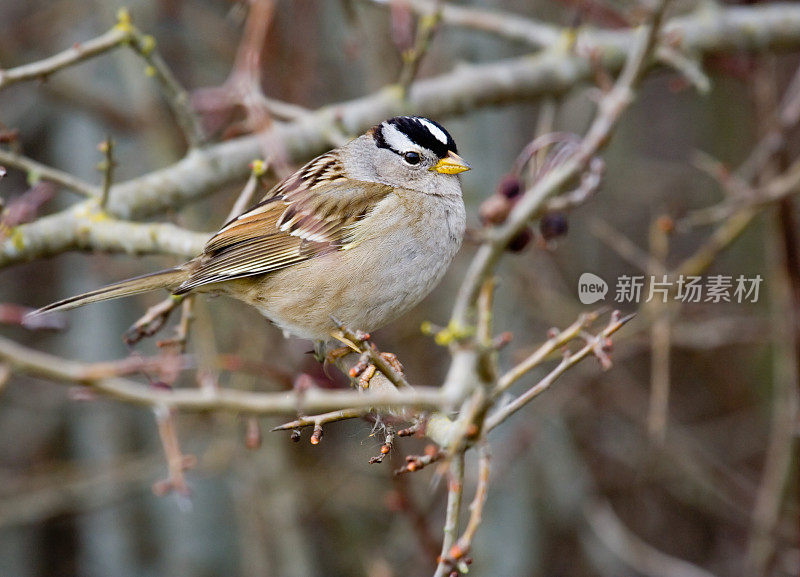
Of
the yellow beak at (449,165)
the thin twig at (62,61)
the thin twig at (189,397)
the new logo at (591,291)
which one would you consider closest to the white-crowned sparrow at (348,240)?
the yellow beak at (449,165)

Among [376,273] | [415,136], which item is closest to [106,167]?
[376,273]

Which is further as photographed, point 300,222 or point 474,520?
point 300,222

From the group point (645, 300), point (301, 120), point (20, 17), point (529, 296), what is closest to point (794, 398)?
point (645, 300)

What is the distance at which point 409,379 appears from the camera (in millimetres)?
5309

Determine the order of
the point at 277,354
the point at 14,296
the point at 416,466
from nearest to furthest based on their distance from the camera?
the point at 416,466 → the point at 277,354 → the point at 14,296

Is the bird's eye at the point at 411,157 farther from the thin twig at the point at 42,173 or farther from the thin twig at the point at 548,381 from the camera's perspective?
the thin twig at the point at 548,381

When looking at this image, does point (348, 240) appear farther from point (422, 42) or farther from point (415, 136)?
point (422, 42)

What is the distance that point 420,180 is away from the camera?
10.4 feet

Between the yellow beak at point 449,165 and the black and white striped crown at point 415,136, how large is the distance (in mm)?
20

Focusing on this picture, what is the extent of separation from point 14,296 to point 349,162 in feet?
12.3

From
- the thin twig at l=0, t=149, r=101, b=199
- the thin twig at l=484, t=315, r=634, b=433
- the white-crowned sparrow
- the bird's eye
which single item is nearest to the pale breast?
the white-crowned sparrow

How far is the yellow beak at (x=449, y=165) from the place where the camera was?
3.14m

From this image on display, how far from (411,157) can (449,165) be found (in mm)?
147

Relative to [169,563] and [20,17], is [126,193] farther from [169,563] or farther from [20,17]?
[20,17]
